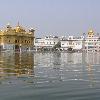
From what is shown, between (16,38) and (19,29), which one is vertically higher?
(19,29)

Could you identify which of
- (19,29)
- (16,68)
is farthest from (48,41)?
(16,68)

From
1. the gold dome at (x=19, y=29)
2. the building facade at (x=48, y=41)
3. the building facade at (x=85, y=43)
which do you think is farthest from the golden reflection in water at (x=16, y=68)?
the building facade at (x=48, y=41)

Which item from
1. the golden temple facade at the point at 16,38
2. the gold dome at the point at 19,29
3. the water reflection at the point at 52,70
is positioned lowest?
the water reflection at the point at 52,70

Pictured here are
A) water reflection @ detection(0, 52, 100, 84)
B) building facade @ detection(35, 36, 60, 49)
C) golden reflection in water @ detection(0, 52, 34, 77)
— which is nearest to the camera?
water reflection @ detection(0, 52, 100, 84)

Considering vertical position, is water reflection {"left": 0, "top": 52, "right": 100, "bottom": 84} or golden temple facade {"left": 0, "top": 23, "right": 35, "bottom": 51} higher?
golden temple facade {"left": 0, "top": 23, "right": 35, "bottom": 51}

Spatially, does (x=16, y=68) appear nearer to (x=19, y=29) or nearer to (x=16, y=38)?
(x=16, y=38)

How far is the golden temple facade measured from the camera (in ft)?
366

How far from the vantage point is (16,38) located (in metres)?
115

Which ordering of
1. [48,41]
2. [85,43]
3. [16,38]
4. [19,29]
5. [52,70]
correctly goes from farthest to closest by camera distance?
[48,41] < [85,43] < [19,29] < [16,38] < [52,70]

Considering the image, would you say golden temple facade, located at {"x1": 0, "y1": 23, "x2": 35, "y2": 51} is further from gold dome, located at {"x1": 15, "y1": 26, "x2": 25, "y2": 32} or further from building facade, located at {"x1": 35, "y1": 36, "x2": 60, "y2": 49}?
building facade, located at {"x1": 35, "y1": 36, "x2": 60, "y2": 49}

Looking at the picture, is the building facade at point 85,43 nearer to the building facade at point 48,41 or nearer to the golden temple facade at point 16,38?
the building facade at point 48,41

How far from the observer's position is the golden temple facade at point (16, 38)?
112m

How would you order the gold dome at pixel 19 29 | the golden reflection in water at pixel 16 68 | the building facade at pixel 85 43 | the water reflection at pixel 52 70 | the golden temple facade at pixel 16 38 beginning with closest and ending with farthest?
the water reflection at pixel 52 70, the golden reflection in water at pixel 16 68, the golden temple facade at pixel 16 38, the gold dome at pixel 19 29, the building facade at pixel 85 43

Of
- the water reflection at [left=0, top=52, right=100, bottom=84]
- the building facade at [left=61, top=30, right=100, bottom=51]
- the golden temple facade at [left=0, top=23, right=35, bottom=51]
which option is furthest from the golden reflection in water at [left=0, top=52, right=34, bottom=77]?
the building facade at [left=61, top=30, right=100, bottom=51]
